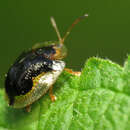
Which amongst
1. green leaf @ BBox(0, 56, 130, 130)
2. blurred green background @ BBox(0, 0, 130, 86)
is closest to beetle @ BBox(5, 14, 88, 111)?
green leaf @ BBox(0, 56, 130, 130)

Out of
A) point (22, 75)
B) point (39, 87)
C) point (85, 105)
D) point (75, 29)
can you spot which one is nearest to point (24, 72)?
point (22, 75)

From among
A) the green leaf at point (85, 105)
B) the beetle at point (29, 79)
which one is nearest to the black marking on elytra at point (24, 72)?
the beetle at point (29, 79)

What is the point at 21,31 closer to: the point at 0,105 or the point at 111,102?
the point at 0,105

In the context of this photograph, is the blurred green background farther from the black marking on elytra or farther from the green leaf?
the green leaf

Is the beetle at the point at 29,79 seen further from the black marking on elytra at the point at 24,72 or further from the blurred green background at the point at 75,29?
the blurred green background at the point at 75,29

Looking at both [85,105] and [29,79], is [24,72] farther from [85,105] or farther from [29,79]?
[85,105]

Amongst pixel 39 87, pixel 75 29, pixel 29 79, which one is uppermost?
pixel 29 79

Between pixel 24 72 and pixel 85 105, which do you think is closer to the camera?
pixel 85 105
